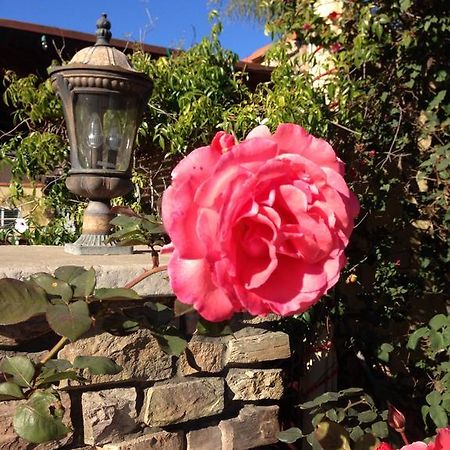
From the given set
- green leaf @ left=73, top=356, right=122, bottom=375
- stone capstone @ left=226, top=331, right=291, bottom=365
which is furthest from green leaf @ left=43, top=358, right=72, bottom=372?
stone capstone @ left=226, top=331, right=291, bottom=365

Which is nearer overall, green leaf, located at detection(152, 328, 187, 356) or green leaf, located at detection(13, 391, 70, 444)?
green leaf, located at detection(13, 391, 70, 444)

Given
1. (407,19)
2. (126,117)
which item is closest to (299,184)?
(126,117)

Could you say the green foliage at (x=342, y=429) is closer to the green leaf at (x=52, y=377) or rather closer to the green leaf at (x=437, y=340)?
the green leaf at (x=437, y=340)

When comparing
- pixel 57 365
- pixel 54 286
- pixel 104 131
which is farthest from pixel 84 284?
pixel 104 131

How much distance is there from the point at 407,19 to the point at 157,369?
8.69 feet

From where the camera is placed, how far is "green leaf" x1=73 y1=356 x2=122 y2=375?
2.90 ft

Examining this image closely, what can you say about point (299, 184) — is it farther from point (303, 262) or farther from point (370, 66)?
point (370, 66)

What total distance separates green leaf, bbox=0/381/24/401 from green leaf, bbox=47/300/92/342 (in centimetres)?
12

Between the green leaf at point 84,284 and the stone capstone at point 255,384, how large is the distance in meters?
0.73

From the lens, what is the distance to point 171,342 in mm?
927

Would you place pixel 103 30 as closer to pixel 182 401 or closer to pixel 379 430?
pixel 182 401

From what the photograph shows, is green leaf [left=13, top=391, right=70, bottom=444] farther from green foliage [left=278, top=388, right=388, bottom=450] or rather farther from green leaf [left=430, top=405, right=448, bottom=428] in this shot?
green leaf [left=430, top=405, right=448, bottom=428]

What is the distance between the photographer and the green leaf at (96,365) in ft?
2.90

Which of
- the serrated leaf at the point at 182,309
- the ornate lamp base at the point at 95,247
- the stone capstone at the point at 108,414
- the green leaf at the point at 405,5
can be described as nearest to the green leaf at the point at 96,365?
the serrated leaf at the point at 182,309
